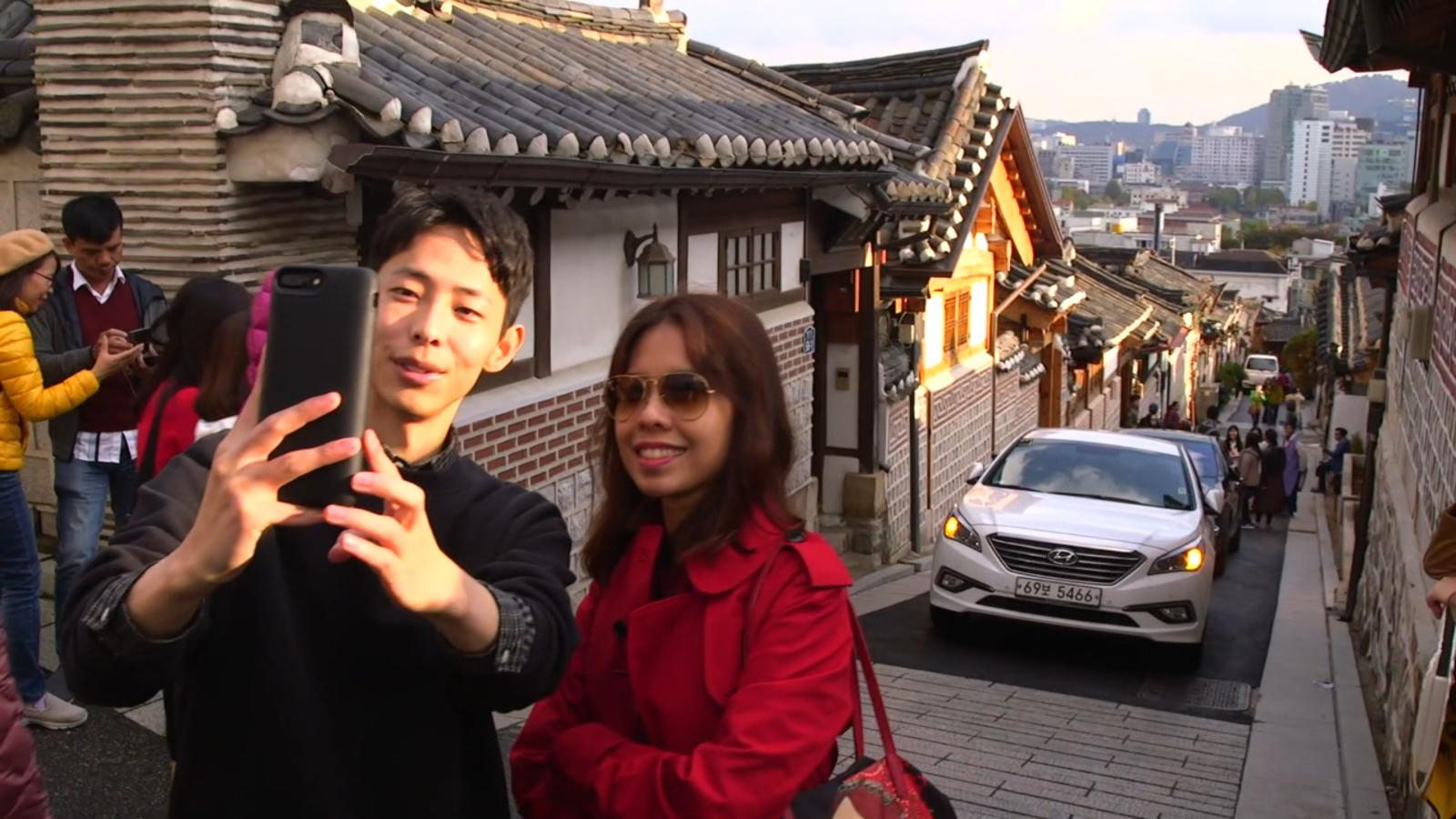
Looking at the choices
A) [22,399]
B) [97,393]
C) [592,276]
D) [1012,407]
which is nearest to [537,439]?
[592,276]

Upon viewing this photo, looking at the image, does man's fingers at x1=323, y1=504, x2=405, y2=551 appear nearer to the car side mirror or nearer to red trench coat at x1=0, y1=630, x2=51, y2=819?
red trench coat at x1=0, y1=630, x2=51, y2=819

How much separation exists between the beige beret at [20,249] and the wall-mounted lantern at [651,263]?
4.28 meters

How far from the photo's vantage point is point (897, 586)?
12.8m

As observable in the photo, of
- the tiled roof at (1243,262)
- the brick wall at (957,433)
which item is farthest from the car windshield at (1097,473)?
the tiled roof at (1243,262)

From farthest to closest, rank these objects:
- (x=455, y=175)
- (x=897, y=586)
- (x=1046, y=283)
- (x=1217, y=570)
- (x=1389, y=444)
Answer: (x=1046, y=283)
(x=1217, y=570)
(x=897, y=586)
(x=1389, y=444)
(x=455, y=175)

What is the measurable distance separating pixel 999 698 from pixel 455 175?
15.5ft

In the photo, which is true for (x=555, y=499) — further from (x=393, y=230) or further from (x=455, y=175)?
→ (x=393, y=230)

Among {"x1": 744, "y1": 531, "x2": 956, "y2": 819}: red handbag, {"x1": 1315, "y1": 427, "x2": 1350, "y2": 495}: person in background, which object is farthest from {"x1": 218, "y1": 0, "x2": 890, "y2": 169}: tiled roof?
{"x1": 1315, "y1": 427, "x2": 1350, "y2": 495}: person in background

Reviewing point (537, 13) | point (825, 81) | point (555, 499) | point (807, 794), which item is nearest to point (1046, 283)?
point (825, 81)

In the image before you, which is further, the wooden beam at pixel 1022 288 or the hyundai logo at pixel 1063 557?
the wooden beam at pixel 1022 288

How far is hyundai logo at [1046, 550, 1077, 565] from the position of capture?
9.46 m

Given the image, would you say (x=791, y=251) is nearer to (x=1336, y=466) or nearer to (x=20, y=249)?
(x=20, y=249)

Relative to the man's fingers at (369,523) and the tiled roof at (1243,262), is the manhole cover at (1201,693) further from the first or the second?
the tiled roof at (1243,262)

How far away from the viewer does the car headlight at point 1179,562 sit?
9.42 metres
